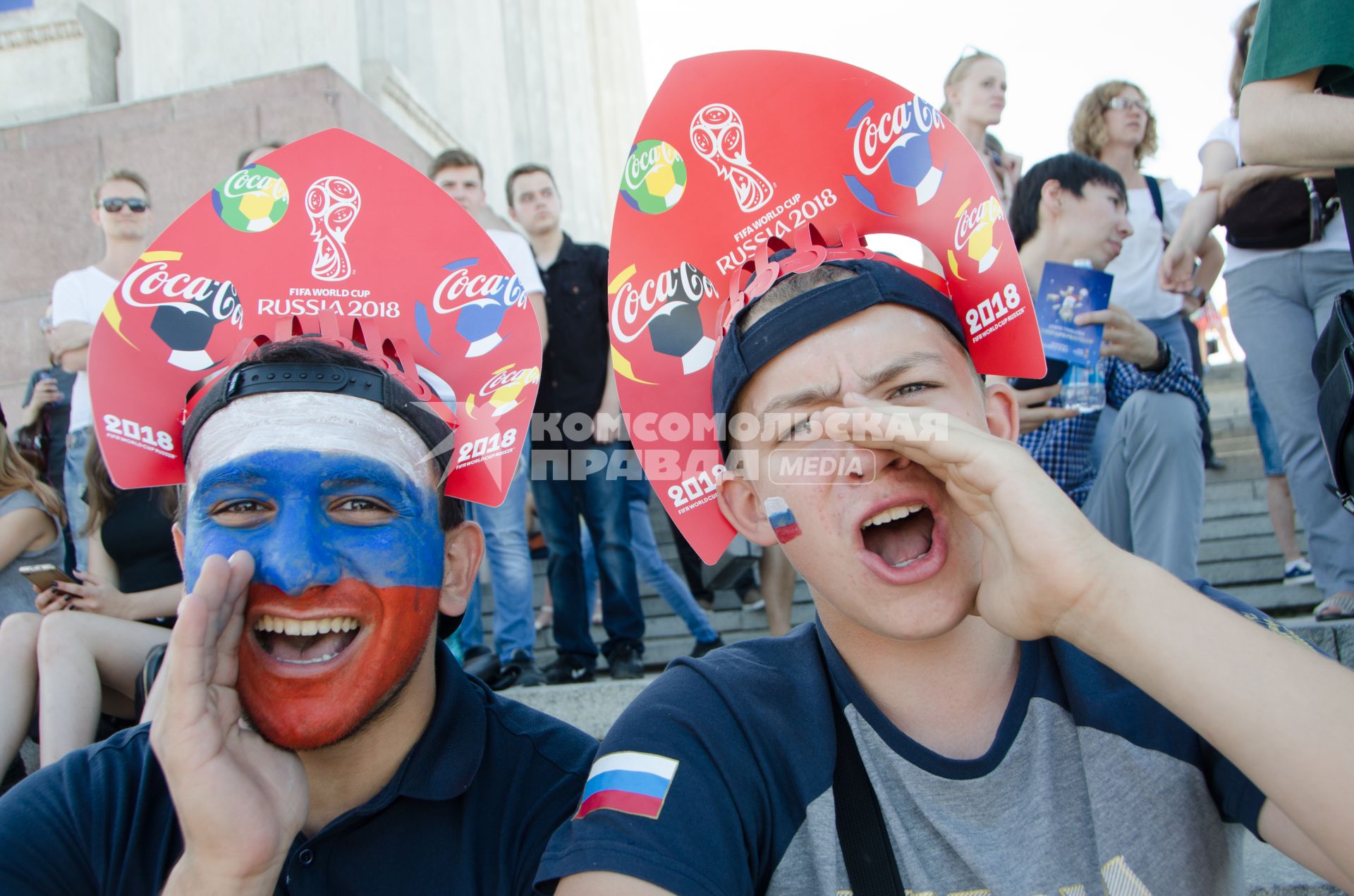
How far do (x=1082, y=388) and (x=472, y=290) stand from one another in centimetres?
232

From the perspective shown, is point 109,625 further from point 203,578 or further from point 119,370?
A: point 203,578

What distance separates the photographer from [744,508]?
94.7 inches

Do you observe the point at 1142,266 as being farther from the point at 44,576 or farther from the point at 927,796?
the point at 44,576

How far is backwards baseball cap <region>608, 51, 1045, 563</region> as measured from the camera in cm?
246

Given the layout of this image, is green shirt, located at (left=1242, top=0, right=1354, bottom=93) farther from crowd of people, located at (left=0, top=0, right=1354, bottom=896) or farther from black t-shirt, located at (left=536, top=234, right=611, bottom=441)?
black t-shirt, located at (left=536, top=234, right=611, bottom=441)

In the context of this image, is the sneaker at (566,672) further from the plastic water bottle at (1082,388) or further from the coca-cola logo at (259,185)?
the coca-cola logo at (259,185)

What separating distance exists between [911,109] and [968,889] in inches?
68.6

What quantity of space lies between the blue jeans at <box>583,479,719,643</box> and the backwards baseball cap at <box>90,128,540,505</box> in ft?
7.32

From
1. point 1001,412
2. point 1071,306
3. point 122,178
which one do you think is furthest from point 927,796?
point 122,178

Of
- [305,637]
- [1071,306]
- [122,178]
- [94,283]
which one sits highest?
[122,178]

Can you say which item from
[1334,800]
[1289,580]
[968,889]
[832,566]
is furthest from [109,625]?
[1289,580]

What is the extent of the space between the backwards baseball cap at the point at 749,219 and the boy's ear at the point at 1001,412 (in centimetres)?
10

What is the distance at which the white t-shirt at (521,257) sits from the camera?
520 cm

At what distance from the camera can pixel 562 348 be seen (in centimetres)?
552
